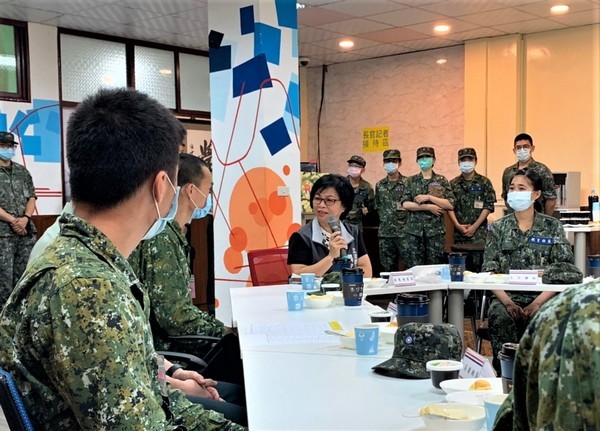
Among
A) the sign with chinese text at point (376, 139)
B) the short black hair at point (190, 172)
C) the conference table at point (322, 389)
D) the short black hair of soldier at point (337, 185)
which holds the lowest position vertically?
the conference table at point (322, 389)

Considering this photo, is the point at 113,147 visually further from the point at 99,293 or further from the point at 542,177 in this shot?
the point at 542,177

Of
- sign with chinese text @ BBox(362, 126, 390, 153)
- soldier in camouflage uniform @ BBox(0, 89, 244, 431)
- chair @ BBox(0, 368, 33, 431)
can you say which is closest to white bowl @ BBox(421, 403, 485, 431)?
soldier in camouflage uniform @ BBox(0, 89, 244, 431)

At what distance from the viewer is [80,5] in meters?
6.76

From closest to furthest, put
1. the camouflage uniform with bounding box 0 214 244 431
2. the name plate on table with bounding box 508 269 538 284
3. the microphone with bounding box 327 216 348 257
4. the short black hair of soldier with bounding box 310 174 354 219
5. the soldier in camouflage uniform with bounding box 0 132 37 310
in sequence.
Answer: the camouflage uniform with bounding box 0 214 244 431, the name plate on table with bounding box 508 269 538 284, the microphone with bounding box 327 216 348 257, the short black hair of soldier with bounding box 310 174 354 219, the soldier in camouflage uniform with bounding box 0 132 37 310

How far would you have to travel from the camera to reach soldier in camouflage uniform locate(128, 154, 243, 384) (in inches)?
101

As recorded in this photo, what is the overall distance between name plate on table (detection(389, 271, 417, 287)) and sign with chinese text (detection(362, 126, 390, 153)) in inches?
249

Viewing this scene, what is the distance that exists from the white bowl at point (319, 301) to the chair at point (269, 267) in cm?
103

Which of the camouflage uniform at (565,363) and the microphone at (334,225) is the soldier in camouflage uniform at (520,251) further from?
the camouflage uniform at (565,363)

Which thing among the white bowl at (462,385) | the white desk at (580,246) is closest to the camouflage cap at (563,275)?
the white bowl at (462,385)

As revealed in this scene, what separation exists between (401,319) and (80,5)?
5.85 m

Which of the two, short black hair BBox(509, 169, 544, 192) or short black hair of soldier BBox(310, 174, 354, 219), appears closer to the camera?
short black hair of soldier BBox(310, 174, 354, 219)

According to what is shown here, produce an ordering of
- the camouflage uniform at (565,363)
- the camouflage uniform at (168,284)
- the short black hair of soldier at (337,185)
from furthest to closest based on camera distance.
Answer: the short black hair of soldier at (337,185), the camouflage uniform at (168,284), the camouflage uniform at (565,363)

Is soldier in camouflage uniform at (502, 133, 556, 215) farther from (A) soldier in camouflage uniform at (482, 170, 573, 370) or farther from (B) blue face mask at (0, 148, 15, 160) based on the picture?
(B) blue face mask at (0, 148, 15, 160)

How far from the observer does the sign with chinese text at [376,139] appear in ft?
31.9
